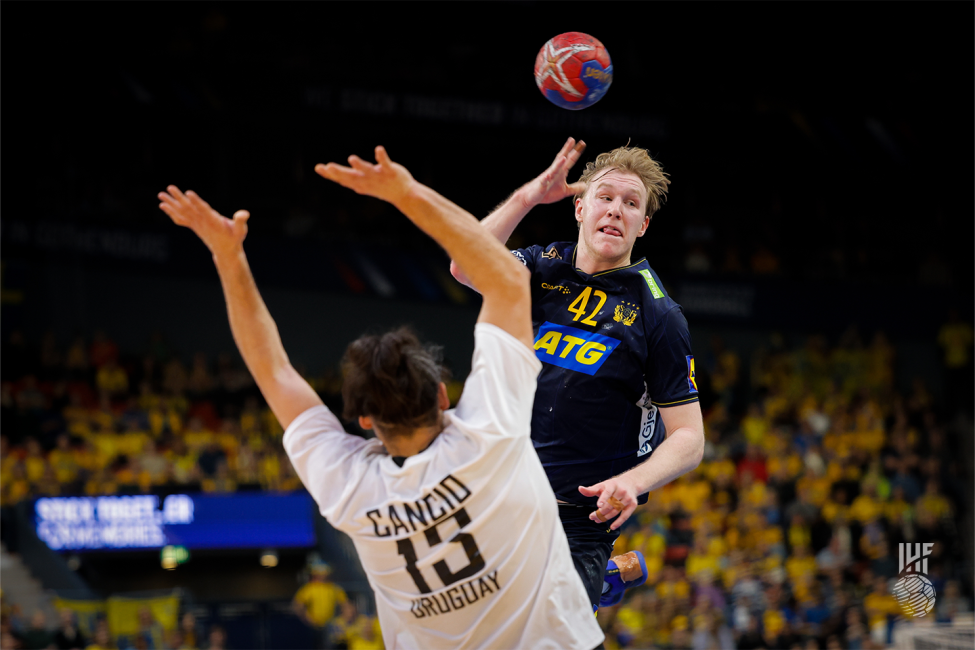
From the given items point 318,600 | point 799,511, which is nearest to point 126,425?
point 318,600

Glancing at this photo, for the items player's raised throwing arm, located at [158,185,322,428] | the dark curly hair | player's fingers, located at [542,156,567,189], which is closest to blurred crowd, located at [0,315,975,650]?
player's fingers, located at [542,156,567,189]

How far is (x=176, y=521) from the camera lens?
17.8 metres

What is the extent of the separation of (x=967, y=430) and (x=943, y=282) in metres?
3.55

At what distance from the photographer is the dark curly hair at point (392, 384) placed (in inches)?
143

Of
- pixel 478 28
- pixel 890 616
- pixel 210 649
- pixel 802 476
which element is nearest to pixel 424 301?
pixel 478 28

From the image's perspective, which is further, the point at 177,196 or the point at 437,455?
the point at 177,196

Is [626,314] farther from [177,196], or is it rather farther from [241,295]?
[177,196]

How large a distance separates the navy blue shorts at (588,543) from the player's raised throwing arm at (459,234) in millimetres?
1797

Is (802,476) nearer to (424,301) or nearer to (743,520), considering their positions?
(743,520)

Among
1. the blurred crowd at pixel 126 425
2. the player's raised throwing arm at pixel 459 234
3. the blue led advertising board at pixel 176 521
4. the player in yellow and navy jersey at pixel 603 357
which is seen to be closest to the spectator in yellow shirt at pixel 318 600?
the blue led advertising board at pixel 176 521

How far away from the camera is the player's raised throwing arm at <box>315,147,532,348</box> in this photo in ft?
11.8

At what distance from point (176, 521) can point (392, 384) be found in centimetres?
1527

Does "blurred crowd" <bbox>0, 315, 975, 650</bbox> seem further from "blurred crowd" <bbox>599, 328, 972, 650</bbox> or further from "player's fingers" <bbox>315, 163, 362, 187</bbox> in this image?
"player's fingers" <bbox>315, 163, 362, 187</bbox>

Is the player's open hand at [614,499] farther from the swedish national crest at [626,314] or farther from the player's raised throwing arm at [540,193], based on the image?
the swedish national crest at [626,314]
